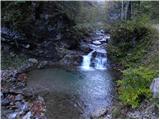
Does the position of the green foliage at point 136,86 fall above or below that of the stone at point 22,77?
above

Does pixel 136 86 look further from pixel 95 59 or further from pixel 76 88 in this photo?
pixel 95 59

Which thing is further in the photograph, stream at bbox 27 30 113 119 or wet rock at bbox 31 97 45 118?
stream at bbox 27 30 113 119

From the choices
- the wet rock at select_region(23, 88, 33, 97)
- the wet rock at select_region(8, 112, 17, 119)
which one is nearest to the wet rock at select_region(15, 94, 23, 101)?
the wet rock at select_region(23, 88, 33, 97)

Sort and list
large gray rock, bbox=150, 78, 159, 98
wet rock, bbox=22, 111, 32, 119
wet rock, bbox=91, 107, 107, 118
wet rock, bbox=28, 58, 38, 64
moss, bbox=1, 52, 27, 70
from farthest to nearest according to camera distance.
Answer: wet rock, bbox=28, 58, 38, 64 < moss, bbox=1, 52, 27, 70 < wet rock, bbox=91, 107, 107, 118 < wet rock, bbox=22, 111, 32, 119 < large gray rock, bbox=150, 78, 159, 98

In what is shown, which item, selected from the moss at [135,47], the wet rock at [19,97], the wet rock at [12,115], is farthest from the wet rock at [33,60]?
the wet rock at [12,115]

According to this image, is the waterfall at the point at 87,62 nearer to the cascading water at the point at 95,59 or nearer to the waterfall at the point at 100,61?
the cascading water at the point at 95,59

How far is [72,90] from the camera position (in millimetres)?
12344

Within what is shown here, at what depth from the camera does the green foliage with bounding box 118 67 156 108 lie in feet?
30.5

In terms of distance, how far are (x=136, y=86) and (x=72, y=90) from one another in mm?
3490

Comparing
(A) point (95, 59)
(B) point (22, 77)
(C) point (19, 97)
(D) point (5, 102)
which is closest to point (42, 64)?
(B) point (22, 77)

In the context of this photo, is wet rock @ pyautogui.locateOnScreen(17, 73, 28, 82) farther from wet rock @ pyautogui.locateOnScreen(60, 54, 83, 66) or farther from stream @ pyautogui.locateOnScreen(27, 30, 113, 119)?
wet rock @ pyautogui.locateOnScreen(60, 54, 83, 66)

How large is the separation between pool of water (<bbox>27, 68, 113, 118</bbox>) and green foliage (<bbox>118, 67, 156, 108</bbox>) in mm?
1384

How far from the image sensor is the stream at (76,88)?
10484 mm

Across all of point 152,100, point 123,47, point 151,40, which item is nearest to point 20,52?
point 123,47
